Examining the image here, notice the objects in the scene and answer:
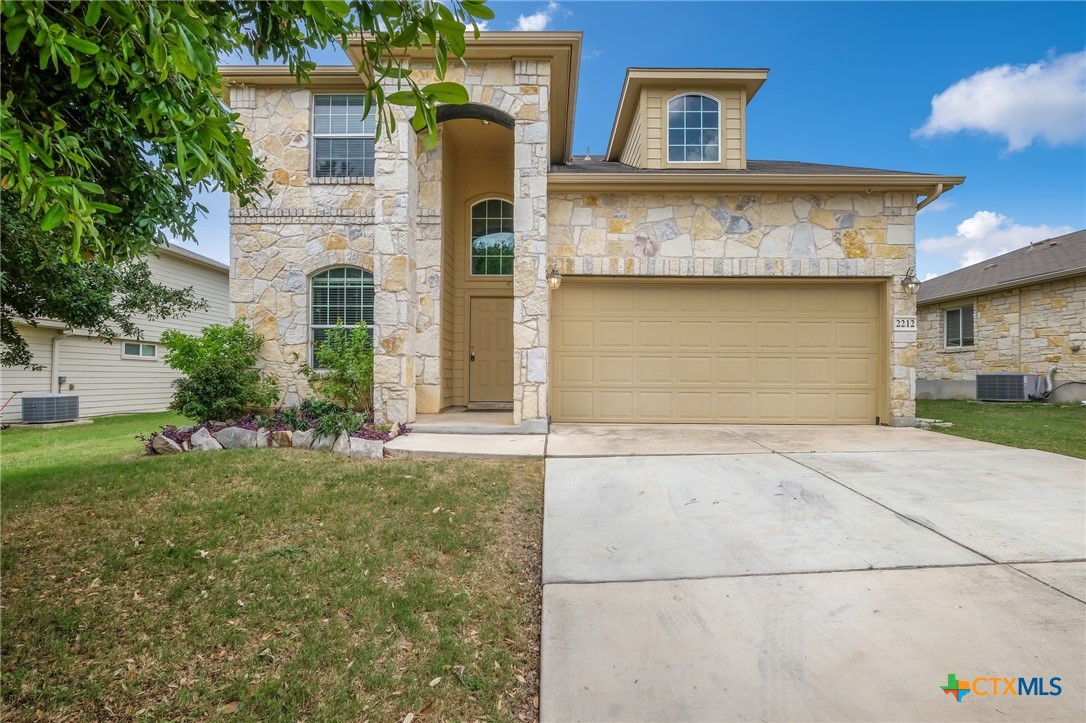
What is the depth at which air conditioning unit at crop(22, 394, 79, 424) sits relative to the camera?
10383 mm

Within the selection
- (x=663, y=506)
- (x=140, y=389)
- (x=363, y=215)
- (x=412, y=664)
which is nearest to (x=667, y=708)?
(x=412, y=664)

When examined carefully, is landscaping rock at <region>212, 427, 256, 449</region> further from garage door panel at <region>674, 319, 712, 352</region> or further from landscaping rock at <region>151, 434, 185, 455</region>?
garage door panel at <region>674, 319, 712, 352</region>

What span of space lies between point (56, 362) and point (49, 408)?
1330 millimetres

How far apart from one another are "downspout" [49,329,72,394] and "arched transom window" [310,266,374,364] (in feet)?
26.8

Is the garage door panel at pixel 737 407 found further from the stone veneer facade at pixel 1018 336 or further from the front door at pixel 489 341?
the stone veneer facade at pixel 1018 336

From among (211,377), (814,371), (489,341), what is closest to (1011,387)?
(814,371)

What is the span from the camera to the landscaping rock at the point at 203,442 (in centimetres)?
565

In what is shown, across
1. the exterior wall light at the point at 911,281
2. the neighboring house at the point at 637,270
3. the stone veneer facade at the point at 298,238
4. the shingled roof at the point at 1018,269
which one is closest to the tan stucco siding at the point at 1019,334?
the shingled roof at the point at 1018,269

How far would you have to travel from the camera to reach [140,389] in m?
13.4

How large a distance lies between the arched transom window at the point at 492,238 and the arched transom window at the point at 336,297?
2109 millimetres

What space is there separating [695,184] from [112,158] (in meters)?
6.83

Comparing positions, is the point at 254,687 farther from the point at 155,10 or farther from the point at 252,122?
the point at 252,122

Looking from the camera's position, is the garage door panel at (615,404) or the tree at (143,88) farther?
the garage door panel at (615,404)

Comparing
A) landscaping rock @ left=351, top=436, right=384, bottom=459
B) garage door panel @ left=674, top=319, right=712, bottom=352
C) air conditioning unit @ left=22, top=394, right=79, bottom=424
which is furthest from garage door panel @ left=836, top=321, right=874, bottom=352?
air conditioning unit @ left=22, top=394, right=79, bottom=424
